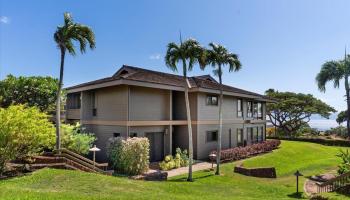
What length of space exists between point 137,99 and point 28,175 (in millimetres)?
10836

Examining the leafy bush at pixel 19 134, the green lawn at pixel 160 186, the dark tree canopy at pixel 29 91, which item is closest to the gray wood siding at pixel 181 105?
the green lawn at pixel 160 186

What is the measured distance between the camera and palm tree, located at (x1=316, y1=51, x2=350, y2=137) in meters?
43.6

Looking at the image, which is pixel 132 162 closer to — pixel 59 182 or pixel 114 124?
pixel 114 124

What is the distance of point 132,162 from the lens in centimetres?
1861

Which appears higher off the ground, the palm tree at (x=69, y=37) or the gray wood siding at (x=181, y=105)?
the palm tree at (x=69, y=37)

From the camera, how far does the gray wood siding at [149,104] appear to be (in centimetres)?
2254

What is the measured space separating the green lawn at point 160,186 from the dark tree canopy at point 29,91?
23.5m

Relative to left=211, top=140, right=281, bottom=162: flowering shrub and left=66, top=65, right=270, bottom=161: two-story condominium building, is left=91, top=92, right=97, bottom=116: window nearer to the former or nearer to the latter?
left=66, top=65, right=270, bottom=161: two-story condominium building

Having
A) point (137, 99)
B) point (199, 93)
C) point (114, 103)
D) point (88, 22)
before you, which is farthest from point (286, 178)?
point (88, 22)

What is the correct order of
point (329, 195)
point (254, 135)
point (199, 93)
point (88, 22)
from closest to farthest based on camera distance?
point (329, 195) < point (88, 22) < point (199, 93) < point (254, 135)

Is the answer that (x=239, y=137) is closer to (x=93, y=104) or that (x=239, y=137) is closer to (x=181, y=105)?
(x=181, y=105)

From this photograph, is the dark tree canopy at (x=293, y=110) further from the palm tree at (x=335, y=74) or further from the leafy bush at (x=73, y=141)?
the leafy bush at (x=73, y=141)

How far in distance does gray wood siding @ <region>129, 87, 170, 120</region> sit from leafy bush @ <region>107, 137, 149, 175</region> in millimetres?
3362

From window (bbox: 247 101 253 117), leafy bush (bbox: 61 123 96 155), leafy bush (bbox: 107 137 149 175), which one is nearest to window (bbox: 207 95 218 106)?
window (bbox: 247 101 253 117)
